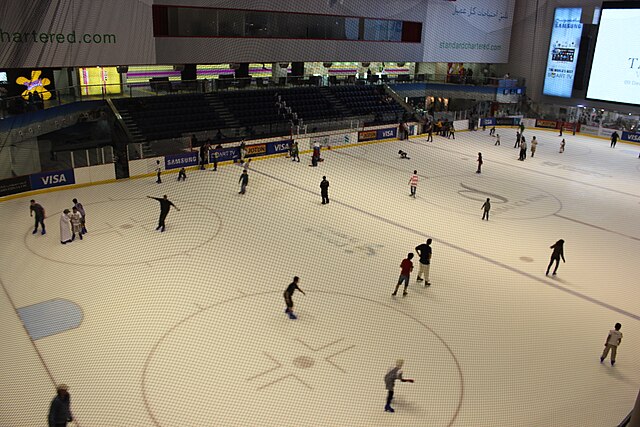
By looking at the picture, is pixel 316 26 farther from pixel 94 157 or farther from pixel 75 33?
pixel 94 157

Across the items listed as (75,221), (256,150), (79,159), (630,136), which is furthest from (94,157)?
(630,136)

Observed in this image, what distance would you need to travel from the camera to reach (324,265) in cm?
1076

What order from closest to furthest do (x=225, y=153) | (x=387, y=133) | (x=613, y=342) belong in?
(x=613, y=342) → (x=225, y=153) → (x=387, y=133)

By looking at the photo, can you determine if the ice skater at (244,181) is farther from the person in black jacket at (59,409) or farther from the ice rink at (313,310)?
the person in black jacket at (59,409)

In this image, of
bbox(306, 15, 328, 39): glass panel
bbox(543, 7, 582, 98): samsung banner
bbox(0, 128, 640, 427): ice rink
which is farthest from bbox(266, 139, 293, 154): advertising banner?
bbox(543, 7, 582, 98): samsung banner

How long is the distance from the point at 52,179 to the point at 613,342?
548 inches

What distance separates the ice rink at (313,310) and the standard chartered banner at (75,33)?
16.7 feet

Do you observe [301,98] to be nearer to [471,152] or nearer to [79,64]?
[471,152]

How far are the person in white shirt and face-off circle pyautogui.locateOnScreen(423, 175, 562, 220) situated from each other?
22.7 ft

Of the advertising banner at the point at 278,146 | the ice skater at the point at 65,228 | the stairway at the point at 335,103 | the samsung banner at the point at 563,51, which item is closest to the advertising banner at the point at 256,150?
the advertising banner at the point at 278,146

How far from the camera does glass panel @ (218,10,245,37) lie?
22.0 m

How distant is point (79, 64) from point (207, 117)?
16.6 ft

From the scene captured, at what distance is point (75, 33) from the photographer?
17797 millimetres

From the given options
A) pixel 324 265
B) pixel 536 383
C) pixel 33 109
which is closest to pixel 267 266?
pixel 324 265
